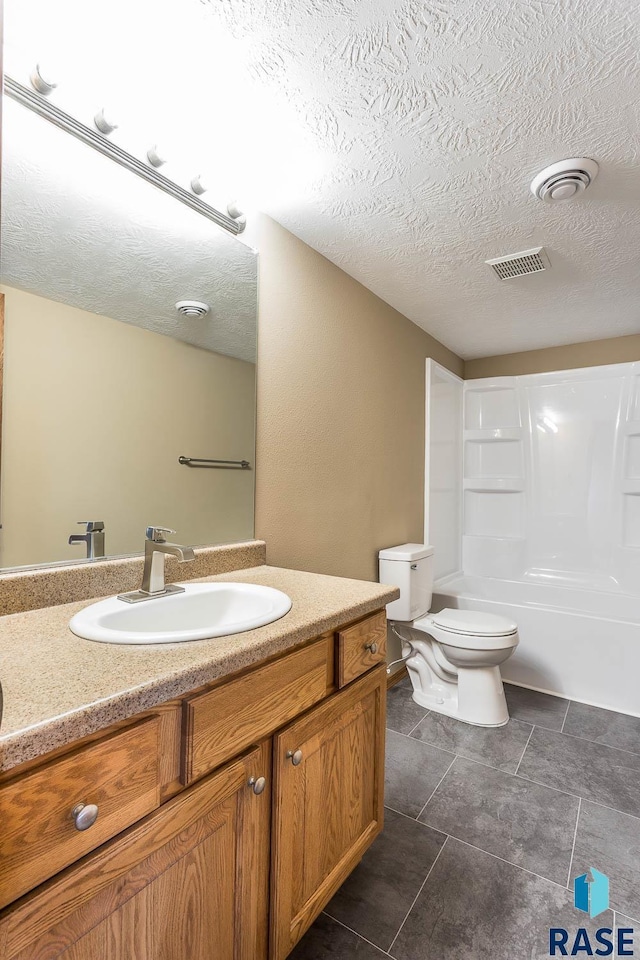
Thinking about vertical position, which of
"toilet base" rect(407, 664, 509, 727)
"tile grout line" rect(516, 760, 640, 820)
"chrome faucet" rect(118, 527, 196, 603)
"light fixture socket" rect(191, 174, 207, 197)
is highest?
"light fixture socket" rect(191, 174, 207, 197)

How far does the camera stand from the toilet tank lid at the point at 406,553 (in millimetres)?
2490

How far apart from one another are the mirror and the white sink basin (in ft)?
0.72

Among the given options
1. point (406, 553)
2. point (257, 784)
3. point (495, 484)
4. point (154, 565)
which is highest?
point (495, 484)

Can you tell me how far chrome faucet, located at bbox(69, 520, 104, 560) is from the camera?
1.21 metres

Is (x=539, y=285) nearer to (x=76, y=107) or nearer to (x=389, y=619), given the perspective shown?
(x=389, y=619)

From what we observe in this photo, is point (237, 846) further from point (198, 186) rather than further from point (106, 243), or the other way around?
point (198, 186)

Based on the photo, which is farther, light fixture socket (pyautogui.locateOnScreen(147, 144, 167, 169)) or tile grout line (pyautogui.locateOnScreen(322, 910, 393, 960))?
light fixture socket (pyautogui.locateOnScreen(147, 144, 167, 169))

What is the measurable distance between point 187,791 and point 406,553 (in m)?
1.83

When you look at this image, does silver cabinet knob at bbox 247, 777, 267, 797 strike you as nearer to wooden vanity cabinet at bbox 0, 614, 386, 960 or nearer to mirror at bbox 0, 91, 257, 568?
wooden vanity cabinet at bbox 0, 614, 386, 960

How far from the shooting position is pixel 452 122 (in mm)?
1348

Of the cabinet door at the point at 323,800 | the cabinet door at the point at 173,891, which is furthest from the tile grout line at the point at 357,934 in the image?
the cabinet door at the point at 173,891

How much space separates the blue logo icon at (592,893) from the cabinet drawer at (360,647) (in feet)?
2.86

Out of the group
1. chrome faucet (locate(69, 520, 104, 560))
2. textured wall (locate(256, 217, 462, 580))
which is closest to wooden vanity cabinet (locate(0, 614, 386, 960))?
chrome faucet (locate(69, 520, 104, 560))

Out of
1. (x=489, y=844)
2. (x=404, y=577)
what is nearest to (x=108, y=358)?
(x=404, y=577)
